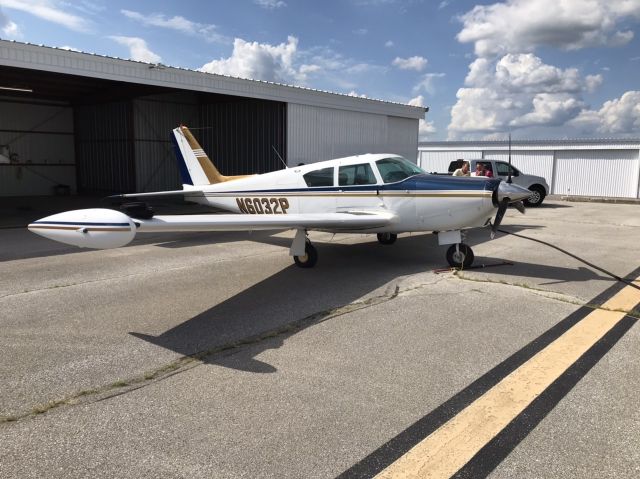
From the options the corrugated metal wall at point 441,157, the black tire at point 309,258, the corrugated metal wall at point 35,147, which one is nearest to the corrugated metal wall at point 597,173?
the corrugated metal wall at point 441,157

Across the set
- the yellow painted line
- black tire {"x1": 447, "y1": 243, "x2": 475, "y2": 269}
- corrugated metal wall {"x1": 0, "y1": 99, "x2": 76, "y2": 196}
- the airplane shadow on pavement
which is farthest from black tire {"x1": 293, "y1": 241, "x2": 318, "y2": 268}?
corrugated metal wall {"x1": 0, "y1": 99, "x2": 76, "y2": 196}

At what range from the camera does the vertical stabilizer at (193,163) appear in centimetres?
1177

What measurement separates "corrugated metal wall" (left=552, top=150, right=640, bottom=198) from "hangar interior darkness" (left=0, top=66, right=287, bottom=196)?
2125 centimetres

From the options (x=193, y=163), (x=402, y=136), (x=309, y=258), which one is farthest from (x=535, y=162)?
(x=309, y=258)

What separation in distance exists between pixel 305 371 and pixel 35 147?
27.2 m

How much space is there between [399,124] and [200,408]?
21.2 meters

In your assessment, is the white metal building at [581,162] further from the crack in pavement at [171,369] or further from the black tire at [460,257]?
the crack in pavement at [171,369]

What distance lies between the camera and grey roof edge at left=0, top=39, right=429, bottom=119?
1201 centimetres

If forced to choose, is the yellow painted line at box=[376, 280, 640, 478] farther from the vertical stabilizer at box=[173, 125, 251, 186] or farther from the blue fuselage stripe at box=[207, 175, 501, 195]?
→ the vertical stabilizer at box=[173, 125, 251, 186]

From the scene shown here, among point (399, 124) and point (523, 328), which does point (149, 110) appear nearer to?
point (399, 124)

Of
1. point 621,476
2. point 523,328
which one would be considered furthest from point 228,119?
point 621,476

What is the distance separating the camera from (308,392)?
12.5 ft

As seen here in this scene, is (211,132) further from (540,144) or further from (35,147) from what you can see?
(540,144)

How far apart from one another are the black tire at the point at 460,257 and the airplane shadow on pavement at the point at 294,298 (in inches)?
16.9
